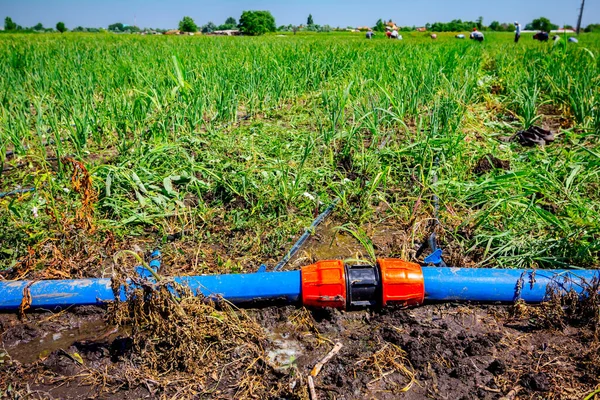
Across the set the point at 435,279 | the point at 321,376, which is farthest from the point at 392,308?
the point at 321,376

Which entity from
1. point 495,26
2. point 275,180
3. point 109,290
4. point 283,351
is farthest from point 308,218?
point 495,26

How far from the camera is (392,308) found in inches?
58.9

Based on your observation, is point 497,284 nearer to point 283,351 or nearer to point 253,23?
point 283,351

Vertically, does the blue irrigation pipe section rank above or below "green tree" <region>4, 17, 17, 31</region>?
below

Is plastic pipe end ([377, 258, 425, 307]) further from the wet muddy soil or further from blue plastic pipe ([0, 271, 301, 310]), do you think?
blue plastic pipe ([0, 271, 301, 310])

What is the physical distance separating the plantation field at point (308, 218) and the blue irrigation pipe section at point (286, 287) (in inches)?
2.1

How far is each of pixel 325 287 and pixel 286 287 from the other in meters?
0.13

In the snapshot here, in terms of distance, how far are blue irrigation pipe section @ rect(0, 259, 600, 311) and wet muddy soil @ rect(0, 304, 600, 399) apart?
51mm

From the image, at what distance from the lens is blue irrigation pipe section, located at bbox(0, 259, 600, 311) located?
146 cm

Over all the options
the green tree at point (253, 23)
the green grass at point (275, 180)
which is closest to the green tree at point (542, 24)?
the green tree at point (253, 23)

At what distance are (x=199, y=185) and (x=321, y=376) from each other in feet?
4.43

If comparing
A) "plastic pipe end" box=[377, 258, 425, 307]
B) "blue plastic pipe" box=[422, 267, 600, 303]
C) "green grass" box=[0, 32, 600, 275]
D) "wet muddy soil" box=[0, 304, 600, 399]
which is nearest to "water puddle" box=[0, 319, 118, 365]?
"wet muddy soil" box=[0, 304, 600, 399]

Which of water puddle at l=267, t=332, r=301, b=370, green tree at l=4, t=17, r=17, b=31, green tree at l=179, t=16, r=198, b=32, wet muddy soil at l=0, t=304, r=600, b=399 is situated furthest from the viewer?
green tree at l=179, t=16, r=198, b=32

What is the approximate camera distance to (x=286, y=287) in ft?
4.83
